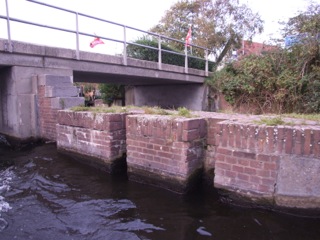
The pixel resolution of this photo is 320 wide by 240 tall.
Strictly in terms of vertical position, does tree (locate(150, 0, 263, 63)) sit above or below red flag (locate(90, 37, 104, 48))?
above

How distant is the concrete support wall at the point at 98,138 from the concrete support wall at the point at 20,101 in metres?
1.71

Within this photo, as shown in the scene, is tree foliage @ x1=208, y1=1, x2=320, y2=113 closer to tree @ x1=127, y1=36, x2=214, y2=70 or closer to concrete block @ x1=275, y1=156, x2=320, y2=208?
tree @ x1=127, y1=36, x2=214, y2=70

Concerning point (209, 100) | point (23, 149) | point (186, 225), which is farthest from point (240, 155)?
point (209, 100)

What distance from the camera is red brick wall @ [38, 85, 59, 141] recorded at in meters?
5.53

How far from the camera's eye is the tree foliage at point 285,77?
9039 mm

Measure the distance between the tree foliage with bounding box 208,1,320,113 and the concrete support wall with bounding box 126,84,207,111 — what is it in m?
2.45

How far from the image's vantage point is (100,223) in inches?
104

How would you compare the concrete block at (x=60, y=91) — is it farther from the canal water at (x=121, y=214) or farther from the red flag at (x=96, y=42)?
the red flag at (x=96, y=42)

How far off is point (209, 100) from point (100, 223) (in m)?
12.6

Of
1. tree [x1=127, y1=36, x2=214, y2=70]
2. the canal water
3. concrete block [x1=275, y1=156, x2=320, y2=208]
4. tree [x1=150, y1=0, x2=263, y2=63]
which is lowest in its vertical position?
the canal water

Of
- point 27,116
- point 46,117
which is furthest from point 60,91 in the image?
point 27,116

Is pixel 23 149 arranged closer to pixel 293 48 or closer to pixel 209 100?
pixel 293 48

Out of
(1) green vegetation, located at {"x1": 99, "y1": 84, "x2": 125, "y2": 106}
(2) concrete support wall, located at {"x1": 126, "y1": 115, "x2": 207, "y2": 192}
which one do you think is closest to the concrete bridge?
(2) concrete support wall, located at {"x1": 126, "y1": 115, "x2": 207, "y2": 192}

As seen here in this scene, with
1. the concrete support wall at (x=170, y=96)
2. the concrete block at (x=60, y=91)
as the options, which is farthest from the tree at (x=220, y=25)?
the concrete block at (x=60, y=91)
